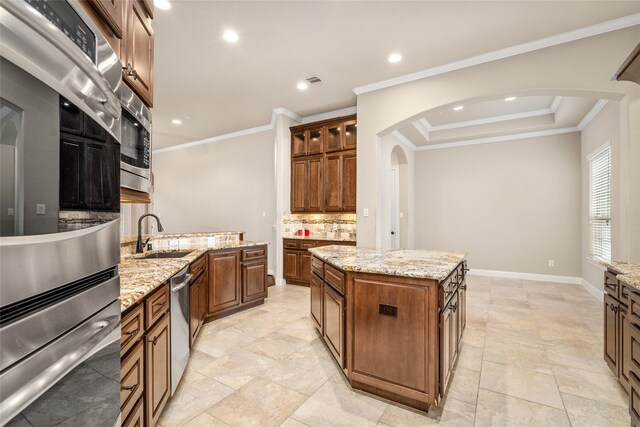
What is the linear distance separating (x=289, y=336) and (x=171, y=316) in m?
1.51

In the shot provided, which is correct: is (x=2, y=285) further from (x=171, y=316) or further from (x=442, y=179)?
(x=442, y=179)

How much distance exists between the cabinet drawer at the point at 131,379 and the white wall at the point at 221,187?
4.43 m

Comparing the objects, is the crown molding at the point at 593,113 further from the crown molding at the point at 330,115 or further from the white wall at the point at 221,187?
the white wall at the point at 221,187

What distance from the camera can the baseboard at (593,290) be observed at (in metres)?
4.41

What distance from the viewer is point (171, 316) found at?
6.29 ft

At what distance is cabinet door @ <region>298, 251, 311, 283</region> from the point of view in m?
5.23

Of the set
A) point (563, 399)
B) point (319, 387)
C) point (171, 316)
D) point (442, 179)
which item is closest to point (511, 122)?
point (442, 179)

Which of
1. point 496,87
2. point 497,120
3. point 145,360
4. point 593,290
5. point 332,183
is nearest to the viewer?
point 145,360

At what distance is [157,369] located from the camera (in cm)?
165

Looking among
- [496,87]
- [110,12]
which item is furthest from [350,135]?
[110,12]

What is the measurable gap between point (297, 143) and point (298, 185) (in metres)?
0.78

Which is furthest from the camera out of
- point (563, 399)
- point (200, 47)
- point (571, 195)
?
point (571, 195)

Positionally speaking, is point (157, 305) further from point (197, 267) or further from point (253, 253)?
point (253, 253)

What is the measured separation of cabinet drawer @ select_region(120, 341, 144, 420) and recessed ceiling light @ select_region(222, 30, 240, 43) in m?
2.98
